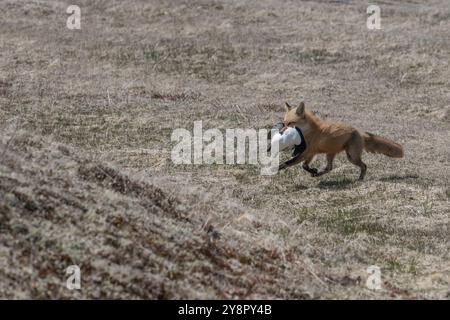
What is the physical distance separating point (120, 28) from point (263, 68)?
25.9ft

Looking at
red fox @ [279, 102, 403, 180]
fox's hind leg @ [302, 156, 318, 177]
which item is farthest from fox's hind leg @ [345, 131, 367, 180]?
fox's hind leg @ [302, 156, 318, 177]

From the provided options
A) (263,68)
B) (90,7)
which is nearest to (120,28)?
(90,7)

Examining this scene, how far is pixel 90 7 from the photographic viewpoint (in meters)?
39.2

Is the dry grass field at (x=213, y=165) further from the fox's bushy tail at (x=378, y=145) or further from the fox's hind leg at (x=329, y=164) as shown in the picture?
the fox's bushy tail at (x=378, y=145)

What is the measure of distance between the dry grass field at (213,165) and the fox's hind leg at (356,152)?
1.39 feet

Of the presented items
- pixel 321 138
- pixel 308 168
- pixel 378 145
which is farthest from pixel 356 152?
pixel 308 168

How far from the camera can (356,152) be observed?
55.5 ft

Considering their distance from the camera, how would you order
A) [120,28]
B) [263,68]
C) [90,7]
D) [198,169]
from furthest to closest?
1. [90,7]
2. [120,28]
3. [263,68]
4. [198,169]

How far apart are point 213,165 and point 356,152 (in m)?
2.92

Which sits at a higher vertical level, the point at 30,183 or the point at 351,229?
the point at 30,183

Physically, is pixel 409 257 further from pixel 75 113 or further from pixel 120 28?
pixel 120 28

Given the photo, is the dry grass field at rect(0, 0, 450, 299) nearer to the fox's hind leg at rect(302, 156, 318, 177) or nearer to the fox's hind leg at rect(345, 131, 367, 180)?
the fox's hind leg at rect(302, 156, 318, 177)

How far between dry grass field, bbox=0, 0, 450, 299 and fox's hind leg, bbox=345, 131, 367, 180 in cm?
42

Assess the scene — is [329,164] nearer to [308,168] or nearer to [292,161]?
[308,168]
